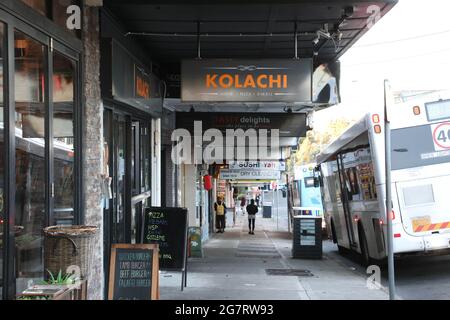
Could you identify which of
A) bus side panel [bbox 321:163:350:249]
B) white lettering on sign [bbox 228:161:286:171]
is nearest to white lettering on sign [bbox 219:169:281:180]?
white lettering on sign [bbox 228:161:286:171]

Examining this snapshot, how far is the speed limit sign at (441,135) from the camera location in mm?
10703

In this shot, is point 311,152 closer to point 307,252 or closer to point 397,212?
point 307,252

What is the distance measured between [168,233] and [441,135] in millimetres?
5306

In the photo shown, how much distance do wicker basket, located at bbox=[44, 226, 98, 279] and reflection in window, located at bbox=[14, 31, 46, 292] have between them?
339 millimetres

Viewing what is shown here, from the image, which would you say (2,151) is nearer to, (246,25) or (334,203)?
(246,25)

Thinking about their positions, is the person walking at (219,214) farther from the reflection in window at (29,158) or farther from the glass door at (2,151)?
the glass door at (2,151)

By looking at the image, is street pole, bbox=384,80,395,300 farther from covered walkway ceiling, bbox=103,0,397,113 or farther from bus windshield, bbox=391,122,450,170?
bus windshield, bbox=391,122,450,170

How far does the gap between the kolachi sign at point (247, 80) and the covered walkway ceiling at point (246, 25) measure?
52 cm

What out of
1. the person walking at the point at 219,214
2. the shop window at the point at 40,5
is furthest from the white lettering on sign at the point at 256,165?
the shop window at the point at 40,5

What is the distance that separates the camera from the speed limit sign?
35.1 ft

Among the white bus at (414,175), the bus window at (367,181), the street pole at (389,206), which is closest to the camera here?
the street pole at (389,206)

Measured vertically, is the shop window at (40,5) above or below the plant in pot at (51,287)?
above

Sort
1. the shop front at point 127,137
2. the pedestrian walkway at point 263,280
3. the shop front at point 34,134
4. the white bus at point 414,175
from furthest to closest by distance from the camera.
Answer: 1. the white bus at point 414,175
2. the pedestrian walkway at point 263,280
3. the shop front at point 127,137
4. the shop front at point 34,134

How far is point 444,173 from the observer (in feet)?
34.7
